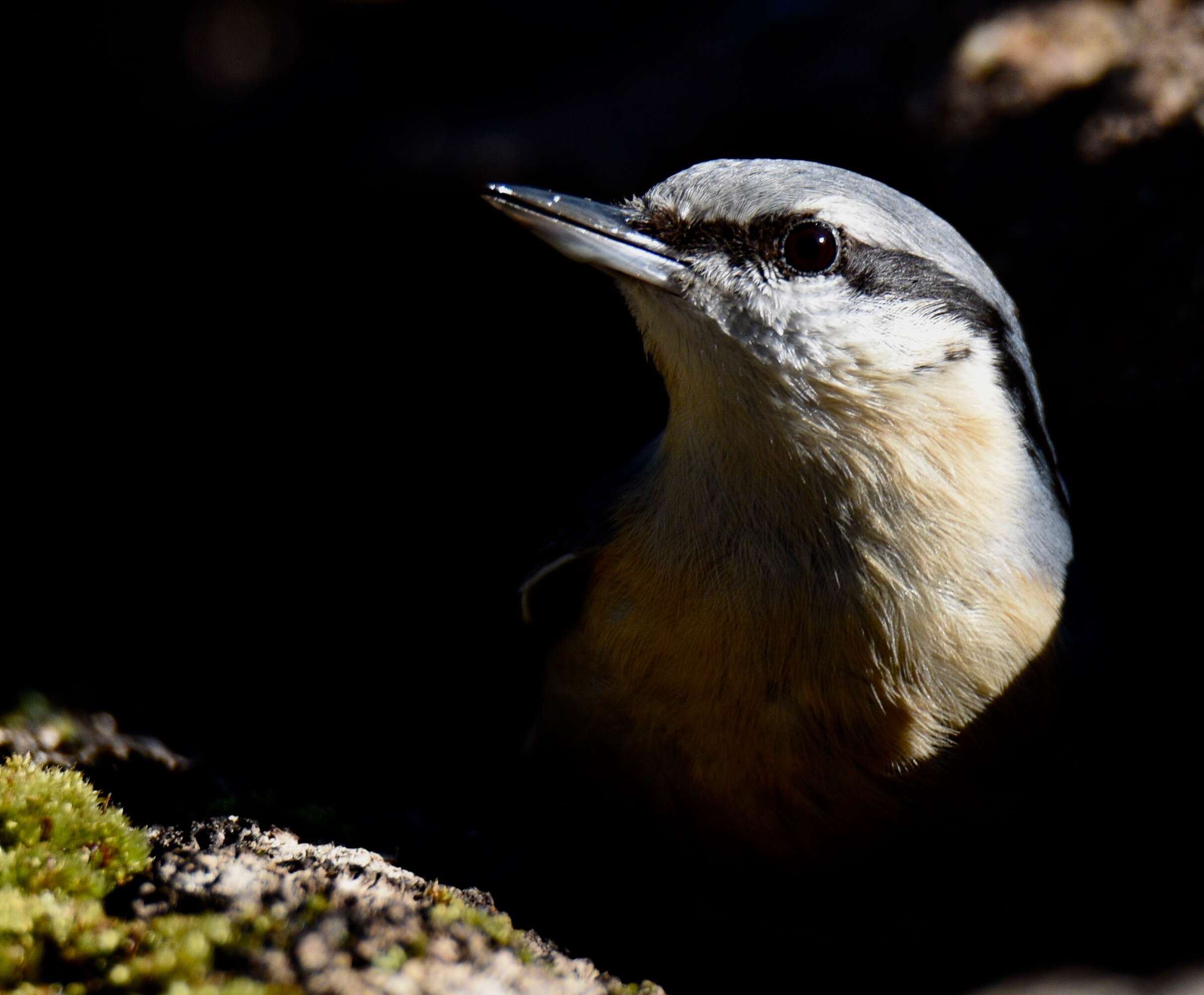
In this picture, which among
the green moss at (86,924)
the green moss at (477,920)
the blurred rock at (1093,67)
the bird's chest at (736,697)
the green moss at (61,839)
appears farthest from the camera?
the blurred rock at (1093,67)

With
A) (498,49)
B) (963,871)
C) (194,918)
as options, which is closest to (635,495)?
(963,871)

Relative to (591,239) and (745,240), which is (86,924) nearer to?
(591,239)

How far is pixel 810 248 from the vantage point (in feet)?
9.26

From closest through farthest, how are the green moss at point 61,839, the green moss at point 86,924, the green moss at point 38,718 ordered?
the green moss at point 86,924 → the green moss at point 61,839 → the green moss at point 38,718

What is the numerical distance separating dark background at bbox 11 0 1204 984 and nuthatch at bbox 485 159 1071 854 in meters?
0.69

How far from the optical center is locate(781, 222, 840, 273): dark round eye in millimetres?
2814

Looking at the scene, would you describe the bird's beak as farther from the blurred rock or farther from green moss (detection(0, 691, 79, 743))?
the blurred rock

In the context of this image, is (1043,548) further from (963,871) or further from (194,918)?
(194,918)

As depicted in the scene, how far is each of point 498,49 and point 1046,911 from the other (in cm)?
540

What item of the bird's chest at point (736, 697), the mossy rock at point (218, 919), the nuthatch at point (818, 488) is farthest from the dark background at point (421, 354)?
the mossy rock at point (218, 919)

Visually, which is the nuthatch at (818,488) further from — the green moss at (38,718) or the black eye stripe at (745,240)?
the green moss at (38,718)

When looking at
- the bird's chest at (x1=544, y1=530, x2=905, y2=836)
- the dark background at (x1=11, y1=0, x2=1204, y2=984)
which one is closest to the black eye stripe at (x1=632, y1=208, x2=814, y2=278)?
the bird's chest at (x1=544, y1=530, x2=905, y2=836)

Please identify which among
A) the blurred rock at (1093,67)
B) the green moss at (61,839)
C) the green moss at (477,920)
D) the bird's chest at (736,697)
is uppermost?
the blurred rock at (1093,67)

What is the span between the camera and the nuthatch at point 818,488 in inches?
110
